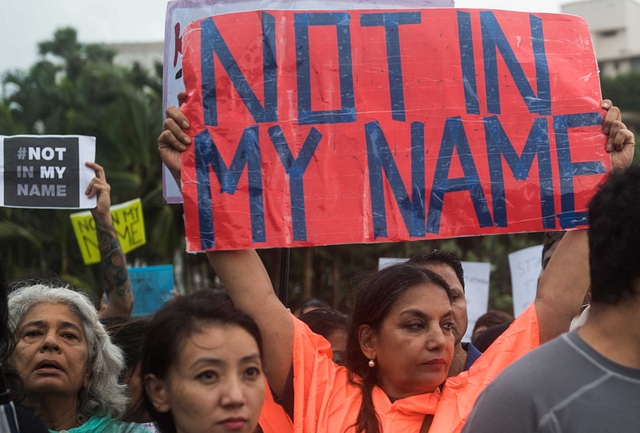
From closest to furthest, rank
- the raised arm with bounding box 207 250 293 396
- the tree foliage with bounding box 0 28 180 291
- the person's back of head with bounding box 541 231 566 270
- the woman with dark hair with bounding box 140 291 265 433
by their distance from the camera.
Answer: the woman with dark hair with bounding box 140 291 265 433 < the raised arm with bounding box 207 250 293 396 < the person's back of head with bounding box 541 231 566 270 < the tree foliage with bounding box 0 28 180 291

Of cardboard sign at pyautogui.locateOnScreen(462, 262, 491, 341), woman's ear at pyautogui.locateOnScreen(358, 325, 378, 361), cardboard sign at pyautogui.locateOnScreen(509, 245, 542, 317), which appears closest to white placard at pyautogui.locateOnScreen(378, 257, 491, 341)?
cardboard sign at pyautogui.locateOnScreen(462, 262, 491, 341)

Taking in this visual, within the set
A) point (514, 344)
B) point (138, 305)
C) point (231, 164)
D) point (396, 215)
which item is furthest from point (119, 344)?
point (138, 305)

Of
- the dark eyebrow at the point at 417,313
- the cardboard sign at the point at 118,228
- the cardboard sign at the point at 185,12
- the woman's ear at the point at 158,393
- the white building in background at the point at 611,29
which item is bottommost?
the woman's ear at the point at 158,393

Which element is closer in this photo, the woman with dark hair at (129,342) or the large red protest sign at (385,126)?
the large red protest sign at (385,126)

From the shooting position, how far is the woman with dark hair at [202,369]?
188 cm

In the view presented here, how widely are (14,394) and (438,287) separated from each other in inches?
51.7

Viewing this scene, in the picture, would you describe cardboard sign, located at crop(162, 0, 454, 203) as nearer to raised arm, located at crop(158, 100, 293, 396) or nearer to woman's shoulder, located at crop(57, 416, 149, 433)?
raised arm, located at crop(158, 100, 293, 396)

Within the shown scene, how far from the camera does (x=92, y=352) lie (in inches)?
110

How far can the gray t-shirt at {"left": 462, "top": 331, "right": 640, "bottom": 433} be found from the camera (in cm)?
149

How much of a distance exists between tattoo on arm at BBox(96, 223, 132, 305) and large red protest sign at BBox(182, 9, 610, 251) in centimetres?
144

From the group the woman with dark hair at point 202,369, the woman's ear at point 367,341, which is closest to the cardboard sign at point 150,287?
the woman's ear at point 367,341

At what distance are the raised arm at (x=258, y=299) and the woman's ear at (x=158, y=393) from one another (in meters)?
0.42

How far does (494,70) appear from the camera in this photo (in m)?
2.79

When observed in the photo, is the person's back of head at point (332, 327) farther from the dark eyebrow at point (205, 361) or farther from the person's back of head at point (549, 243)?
the dark eyebrow at point (205, 361)
